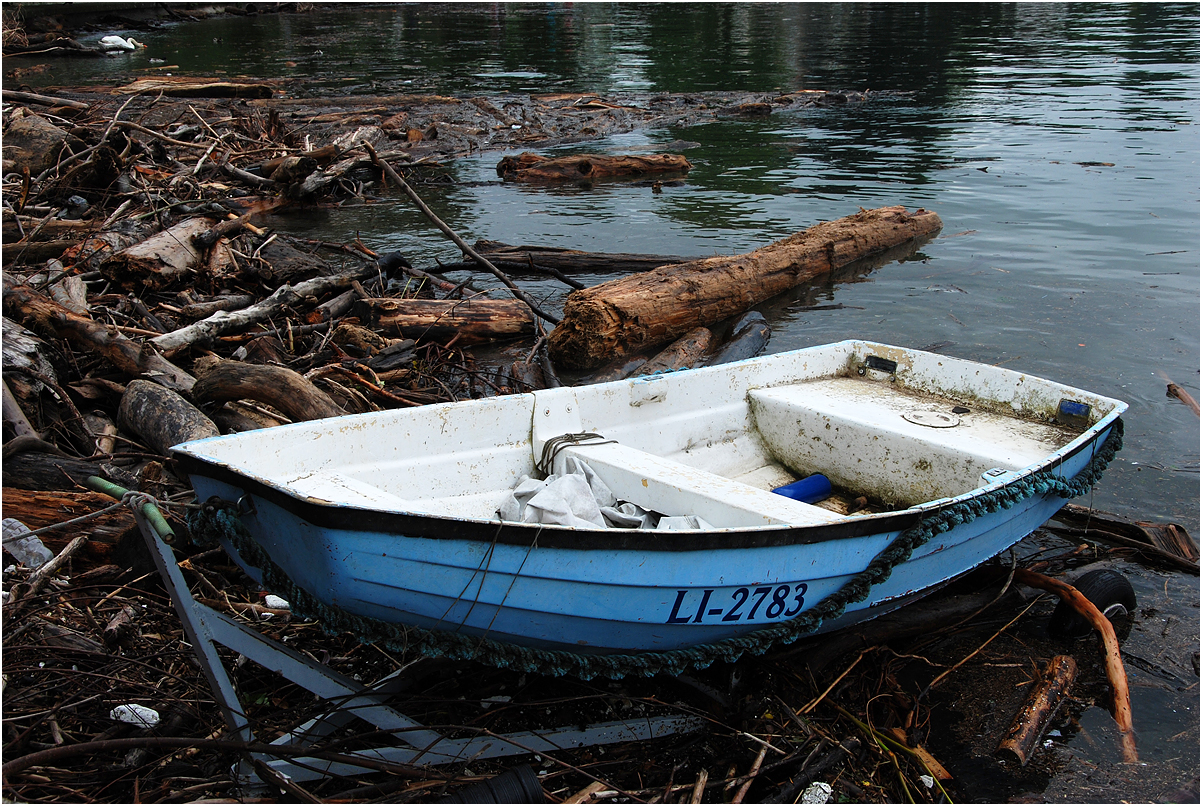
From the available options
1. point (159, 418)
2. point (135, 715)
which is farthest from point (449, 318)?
point (135, 715)

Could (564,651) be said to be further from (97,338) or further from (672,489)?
(97,338)

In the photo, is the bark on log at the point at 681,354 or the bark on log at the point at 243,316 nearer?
the bark on log at the point at 243,316

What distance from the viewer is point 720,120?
21.2 m

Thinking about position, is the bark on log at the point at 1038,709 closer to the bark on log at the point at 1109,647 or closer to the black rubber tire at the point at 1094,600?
the bark on log at the point at 1109,647

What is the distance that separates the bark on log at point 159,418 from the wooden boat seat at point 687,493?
2.23m

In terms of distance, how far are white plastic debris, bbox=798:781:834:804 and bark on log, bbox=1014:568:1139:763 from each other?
4.91 feet

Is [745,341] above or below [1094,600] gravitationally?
above

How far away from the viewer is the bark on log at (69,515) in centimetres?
429

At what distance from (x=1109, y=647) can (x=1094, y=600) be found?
0.43m

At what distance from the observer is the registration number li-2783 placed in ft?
11.3

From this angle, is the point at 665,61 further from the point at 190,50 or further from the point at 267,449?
the point at 267,449

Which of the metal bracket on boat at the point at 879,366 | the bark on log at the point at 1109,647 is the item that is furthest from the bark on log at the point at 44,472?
the bark on log at the point at 1109,647

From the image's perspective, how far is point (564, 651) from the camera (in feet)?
11.2

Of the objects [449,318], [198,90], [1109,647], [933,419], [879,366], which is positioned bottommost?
[1109,647]
